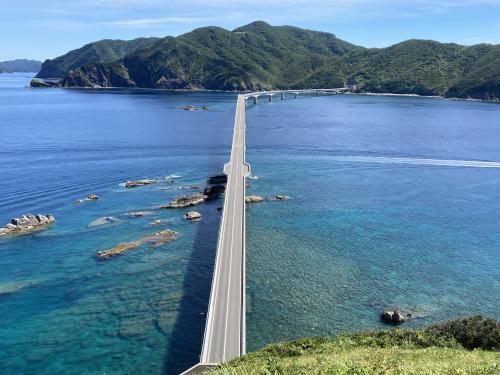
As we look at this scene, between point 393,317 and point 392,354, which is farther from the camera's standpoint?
point 393,317

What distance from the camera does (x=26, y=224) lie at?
3172 inches

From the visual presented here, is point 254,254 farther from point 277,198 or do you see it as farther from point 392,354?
point 392,354

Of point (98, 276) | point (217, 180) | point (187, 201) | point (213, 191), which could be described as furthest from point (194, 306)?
point (217, 180)

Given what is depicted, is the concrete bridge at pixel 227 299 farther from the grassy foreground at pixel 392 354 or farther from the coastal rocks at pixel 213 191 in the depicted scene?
the coastal rocks at pixel 213 191

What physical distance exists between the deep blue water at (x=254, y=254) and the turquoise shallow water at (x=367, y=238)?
30 centimetres

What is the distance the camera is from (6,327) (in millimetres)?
52156

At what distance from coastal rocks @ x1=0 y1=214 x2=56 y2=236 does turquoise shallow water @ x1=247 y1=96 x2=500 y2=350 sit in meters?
38.1

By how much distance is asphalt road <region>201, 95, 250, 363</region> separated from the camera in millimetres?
42516

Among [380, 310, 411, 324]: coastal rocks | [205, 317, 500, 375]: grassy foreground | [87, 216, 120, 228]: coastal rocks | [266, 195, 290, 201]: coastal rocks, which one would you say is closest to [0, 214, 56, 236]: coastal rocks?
[87, 216, 120, 228]: coastal rocks

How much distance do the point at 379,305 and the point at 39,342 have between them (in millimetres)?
40816

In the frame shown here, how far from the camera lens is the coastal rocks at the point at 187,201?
302ft

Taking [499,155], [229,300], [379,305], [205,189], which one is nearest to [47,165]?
[205,189]

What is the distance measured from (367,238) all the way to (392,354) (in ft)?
143

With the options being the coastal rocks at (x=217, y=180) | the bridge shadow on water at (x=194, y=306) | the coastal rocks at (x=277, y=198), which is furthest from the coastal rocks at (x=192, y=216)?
the coastal rocks at (x=217, y=180)
